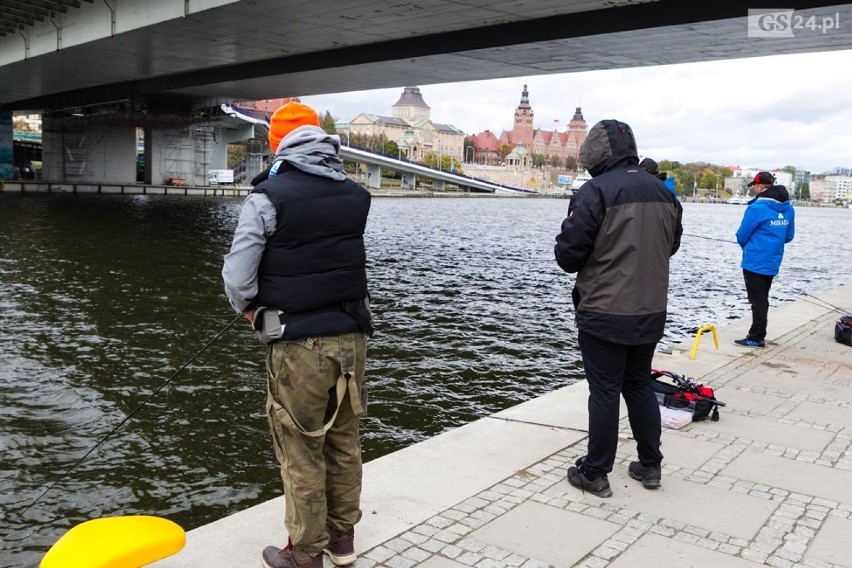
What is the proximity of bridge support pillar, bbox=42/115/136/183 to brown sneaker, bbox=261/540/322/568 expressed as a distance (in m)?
63.6

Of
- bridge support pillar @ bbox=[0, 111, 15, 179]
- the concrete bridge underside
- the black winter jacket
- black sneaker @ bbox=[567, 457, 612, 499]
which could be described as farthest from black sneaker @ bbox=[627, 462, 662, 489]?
bridge support pillar @ bbox=[0, 111, 15, 179]

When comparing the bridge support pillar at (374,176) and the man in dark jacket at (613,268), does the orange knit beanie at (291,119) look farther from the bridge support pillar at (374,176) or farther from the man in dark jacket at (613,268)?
the bridge support pillar at (374,176)

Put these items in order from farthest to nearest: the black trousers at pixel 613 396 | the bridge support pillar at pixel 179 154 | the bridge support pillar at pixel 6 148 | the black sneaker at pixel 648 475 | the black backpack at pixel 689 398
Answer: the bridge support pillar at pixel 179 154 < the bridge support pillar at pixel 6 148 < the black backpack at pixel 689 398 < the black sneaker at pixel 648 475 < the black trousers at pixel 613 396

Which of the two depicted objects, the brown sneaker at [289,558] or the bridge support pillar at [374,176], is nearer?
the brown sneaker at [289,558]

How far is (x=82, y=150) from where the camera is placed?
203ft

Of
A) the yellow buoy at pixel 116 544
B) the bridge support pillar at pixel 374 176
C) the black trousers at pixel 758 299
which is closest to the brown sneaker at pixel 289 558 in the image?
the yellow buoy at pixel 116 544

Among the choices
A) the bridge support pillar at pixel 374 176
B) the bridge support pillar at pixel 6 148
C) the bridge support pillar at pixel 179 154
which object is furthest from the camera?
the bridge support pillar at pixel 374 176

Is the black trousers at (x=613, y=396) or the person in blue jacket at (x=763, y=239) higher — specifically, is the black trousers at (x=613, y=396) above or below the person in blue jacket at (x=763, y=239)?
below

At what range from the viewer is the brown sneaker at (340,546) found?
397cm

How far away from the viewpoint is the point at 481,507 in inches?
188

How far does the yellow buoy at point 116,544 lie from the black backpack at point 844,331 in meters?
9.33

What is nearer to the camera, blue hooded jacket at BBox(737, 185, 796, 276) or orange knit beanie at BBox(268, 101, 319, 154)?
orange knit beanie at BBox(268, 101, 319, 154)

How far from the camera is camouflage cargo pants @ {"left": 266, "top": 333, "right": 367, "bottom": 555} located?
3.68 meters

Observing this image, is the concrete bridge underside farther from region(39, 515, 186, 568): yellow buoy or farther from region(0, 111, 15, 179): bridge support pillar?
region(0, 111, 15, 179): bridge support pillar
